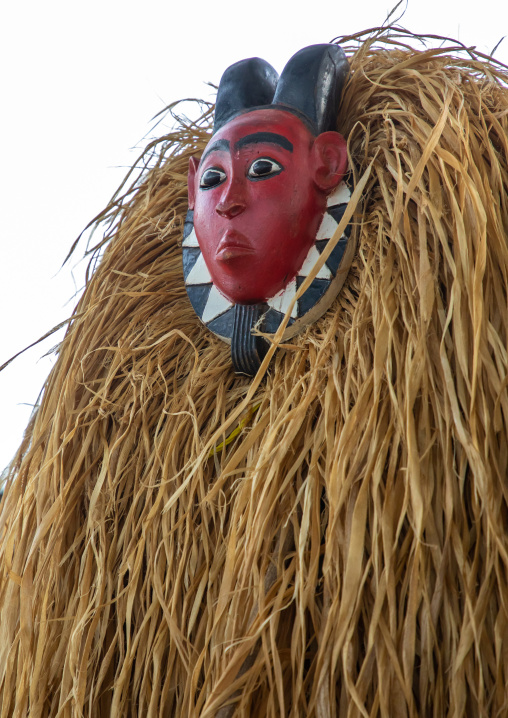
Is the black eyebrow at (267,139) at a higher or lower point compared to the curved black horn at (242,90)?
lower

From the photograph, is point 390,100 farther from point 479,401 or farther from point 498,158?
point 479,401

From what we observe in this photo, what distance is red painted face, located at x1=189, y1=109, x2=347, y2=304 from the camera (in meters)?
0.65

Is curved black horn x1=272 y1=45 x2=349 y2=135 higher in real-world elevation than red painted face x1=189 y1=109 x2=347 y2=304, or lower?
higher

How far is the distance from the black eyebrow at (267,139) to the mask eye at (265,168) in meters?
0.02

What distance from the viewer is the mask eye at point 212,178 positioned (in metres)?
0.68

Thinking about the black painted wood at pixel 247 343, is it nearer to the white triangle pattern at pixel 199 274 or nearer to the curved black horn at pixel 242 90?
the white triangle pattern at pixel 199 274

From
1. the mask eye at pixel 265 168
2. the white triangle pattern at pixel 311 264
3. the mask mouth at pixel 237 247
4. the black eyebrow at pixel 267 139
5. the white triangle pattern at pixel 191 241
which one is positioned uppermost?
the black eyebrow at pixel 267 139

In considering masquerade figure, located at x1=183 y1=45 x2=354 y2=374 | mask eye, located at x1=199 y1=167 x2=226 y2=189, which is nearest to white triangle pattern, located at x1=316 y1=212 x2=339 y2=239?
masquerade figure, located at x1=183 y1=45 x2=354 y2=374

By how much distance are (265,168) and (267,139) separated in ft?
0.10

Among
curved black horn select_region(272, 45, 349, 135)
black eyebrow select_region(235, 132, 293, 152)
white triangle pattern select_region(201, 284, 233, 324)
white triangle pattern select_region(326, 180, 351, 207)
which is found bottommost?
white triangle pattern select_region(201, 284, 233, 324)

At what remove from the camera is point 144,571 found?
62 centimetres

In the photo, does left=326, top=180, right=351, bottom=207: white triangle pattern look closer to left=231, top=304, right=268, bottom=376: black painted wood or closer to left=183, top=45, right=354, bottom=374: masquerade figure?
left=183, top=45, right=354, bottom=374: masquerade figure

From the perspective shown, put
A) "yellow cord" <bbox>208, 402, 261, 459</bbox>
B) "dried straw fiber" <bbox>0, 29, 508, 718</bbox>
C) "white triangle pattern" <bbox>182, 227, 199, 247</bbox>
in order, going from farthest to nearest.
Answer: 1. "white triangle pattern" <bbox>182, 227, 199, 247</bbox>
2. "yellow cord" <bbox>208, 402, 261, 459</bbox>
3. "dried straw fiber" <bbox>0, 29, 508, 718</bbox>

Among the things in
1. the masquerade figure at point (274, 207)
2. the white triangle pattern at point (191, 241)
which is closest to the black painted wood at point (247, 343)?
the masquerade figure at point (274, 207)
